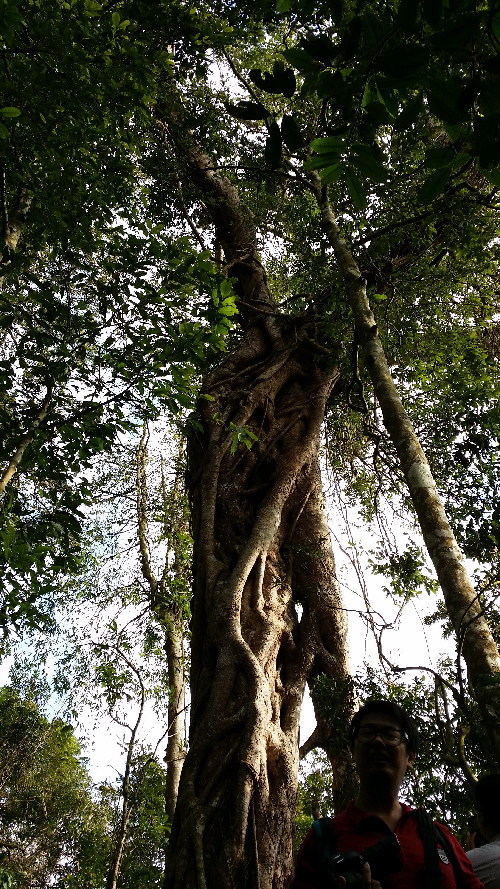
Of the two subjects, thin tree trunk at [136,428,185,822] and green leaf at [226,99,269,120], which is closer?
green leaf at [226,99,269,120]

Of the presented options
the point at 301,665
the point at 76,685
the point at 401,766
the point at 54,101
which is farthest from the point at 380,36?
the point at 76,685

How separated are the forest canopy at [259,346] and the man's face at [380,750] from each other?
2.37 feet

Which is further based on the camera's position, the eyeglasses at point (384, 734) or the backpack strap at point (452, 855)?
the eyeglasses at point (384, 734)

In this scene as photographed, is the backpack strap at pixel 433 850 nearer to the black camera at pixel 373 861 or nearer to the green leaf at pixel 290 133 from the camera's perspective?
the black camera at pixel 373 861

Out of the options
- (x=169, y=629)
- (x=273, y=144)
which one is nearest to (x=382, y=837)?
(x=273, y=144)

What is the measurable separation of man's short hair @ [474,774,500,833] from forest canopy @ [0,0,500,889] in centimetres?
39

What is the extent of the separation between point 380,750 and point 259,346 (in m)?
5.24

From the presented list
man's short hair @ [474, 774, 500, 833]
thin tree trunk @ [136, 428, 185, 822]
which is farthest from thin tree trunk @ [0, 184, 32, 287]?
thin tree trunk @ [136, 428, 185, 822]

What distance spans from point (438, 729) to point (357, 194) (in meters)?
2.72

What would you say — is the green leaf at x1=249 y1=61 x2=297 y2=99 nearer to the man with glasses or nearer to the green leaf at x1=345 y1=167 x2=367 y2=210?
the green leaf at x1=345 y1=167 x2=367 y2=210

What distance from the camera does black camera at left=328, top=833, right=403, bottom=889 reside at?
161cm

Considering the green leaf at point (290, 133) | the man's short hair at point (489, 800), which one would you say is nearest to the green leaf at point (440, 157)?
the green leaf at point (290, 133)

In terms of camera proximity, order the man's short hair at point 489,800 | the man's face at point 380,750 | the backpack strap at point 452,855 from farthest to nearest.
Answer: the man's short hair at point 489,800 → the man's face at point 380,750 → the backpack strap at point 452,855

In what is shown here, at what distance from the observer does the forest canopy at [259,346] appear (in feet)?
6.07
